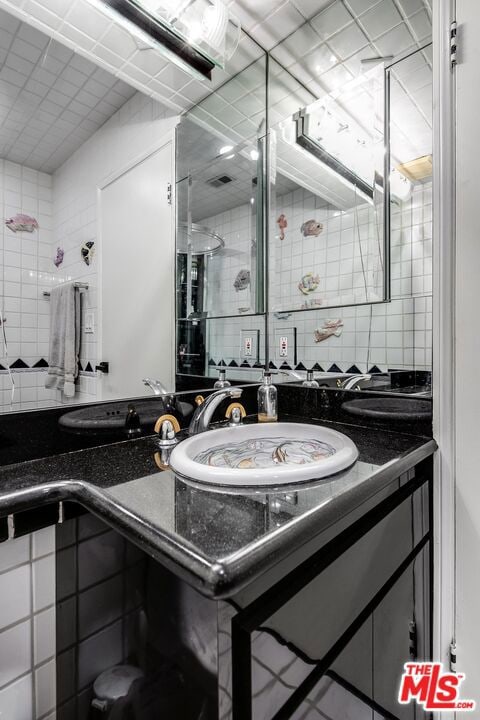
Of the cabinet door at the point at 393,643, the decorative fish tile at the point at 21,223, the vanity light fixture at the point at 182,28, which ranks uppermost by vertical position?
the vanity light fixture at the point at 182,28

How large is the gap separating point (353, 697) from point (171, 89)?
5.34 feet

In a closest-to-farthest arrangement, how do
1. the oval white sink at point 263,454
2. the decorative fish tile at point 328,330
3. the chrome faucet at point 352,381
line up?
the oval white sink at point 263,454, the chrome faucet at point 352,381, the decorative fish tile at point 328,330

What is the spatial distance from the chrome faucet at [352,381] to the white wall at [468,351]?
0.29m

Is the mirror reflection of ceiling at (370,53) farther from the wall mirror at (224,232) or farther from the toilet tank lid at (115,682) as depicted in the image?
the toilet tank lid at (115,682)

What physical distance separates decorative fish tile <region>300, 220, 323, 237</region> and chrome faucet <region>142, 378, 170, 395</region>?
2.77 ft

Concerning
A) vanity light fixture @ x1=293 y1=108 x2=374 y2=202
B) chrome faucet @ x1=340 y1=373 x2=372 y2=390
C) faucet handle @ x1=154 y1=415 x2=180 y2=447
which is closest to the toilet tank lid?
faucet handle @ x1=154 y1=415 x2=180 y2=447

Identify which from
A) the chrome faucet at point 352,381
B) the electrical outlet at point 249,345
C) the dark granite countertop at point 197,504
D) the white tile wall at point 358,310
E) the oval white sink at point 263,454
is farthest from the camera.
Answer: the electrical outlet at point 249,345

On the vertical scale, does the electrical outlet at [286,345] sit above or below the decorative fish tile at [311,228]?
below

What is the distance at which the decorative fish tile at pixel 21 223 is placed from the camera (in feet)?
2.40

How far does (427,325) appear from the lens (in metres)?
1.04

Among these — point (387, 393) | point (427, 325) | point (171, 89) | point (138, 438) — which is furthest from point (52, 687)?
point (171, 89)

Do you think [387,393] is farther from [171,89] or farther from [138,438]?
[171,89]

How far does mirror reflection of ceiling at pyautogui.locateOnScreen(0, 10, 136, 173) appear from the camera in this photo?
735mm

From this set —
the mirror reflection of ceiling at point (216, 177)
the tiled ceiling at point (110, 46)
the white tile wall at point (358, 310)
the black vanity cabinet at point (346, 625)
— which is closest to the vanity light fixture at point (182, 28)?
the tiled ceiling at point (110, 46)
